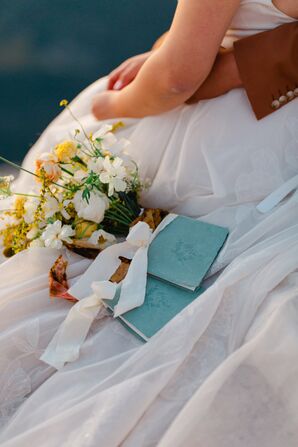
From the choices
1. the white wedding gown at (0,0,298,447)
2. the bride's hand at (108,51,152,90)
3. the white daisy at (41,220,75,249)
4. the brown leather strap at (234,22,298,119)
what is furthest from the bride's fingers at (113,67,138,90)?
the white daisy at (41,220,75,249)

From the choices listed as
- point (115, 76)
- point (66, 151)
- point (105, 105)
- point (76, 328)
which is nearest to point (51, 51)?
point (115, 76)

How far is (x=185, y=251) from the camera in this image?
3.62 ft

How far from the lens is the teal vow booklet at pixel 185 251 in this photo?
3.44ft

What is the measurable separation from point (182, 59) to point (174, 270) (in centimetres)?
43

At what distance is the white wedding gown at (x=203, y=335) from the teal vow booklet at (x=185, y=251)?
1.3 inches

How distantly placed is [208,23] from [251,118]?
8.5 inches

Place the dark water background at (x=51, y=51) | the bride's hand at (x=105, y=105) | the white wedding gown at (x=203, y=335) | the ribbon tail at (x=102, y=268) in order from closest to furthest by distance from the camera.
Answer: the white wedding gown at (x=203, y=335)
the ribbon tail at (x=102, y=268)
the bride's hand at (x=105, y=105)
the dark water background at (x=51, y=51)

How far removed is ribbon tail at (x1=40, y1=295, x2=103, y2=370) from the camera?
3.17ft

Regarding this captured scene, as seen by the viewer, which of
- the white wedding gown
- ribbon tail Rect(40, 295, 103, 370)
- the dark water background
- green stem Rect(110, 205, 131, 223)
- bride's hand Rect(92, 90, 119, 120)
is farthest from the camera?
the dark water background

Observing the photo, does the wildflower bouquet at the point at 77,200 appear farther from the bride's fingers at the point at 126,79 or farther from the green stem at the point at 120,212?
the bride's fingers at the point at 126,79

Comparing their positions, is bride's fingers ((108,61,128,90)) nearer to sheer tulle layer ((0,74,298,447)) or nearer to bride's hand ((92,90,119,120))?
bride's hand ((92,90,119,120))

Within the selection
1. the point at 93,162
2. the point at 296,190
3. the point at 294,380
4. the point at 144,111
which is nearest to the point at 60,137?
the point at 144,111

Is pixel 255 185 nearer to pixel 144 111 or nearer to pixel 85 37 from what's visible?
pixel 144 111

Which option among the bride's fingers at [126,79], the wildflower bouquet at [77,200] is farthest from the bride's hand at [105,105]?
the wildflower bouquet at [77,200]
